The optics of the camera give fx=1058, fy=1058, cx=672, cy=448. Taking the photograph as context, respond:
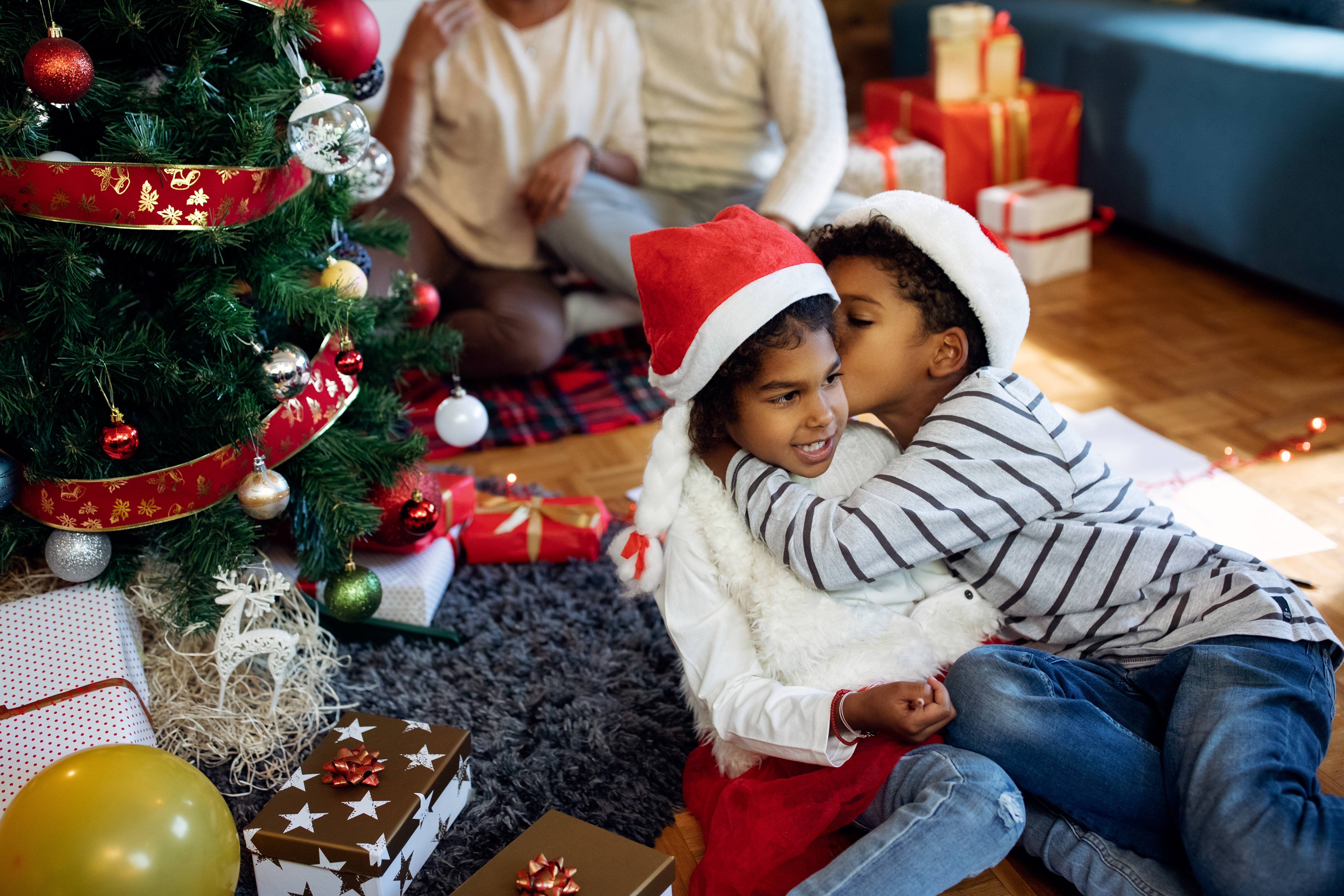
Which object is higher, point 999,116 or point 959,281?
point 959,281

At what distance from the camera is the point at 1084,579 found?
3.24 ft

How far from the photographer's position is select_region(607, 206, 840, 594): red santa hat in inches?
37.2

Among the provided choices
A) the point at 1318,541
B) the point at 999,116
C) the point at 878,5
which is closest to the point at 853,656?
the point at 1318,541

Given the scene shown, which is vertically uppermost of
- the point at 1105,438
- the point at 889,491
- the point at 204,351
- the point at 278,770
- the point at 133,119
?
the point at 133,119

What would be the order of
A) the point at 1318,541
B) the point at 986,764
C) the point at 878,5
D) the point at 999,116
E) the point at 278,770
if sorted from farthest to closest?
the point at 878,5 → the point at 999,116 → the point at 1318,541 → the point at 278,770 → the point at 986,764

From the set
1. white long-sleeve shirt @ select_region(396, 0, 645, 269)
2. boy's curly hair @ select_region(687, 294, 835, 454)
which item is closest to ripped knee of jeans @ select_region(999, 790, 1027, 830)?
boy's curly hair @ select_region(687, 294, 835, 454)

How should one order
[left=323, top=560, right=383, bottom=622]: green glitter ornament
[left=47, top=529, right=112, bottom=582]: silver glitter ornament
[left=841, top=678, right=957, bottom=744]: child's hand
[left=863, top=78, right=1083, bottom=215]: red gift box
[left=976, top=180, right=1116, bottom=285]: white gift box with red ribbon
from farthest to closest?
[left=863, top=78, right=1083, bottom=215]: red gift box, [left=976, top=180, right=1116, bottom=285]: white gift box with red ribbon, [left=323, top=560, right=383, bottom=622]: green glitter ornament, [left=47, top=529, right=112, bottom=582]: silver glitter ornament, [left=841, top=678, right=957, bottom=744]: child's hand

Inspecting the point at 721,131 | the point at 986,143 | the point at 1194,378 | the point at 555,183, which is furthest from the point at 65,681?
the point at 986,143

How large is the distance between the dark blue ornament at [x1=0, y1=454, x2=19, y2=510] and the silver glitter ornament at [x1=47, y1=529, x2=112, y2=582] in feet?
0.20

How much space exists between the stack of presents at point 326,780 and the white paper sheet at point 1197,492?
863 mm

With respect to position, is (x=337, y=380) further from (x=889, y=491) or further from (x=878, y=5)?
(x=878, y=5)

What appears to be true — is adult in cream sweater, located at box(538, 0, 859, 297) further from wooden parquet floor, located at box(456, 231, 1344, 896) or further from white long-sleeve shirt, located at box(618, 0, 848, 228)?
wooden parquet floor, located at box(456, 231, 1344, 896)

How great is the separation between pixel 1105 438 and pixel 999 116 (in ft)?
4.08

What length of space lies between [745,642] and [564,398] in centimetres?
114
